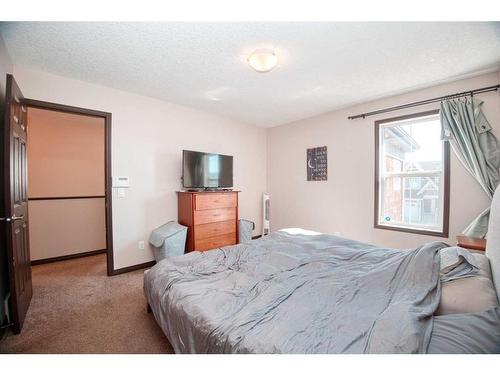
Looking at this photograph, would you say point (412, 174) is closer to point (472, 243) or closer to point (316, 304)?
point (472, 243)

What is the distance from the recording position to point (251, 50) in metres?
1.88

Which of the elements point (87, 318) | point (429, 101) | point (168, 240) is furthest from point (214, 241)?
point (429, 101)

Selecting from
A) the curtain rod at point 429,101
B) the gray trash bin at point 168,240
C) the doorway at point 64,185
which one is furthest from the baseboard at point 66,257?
the curtain rod at point 429,101

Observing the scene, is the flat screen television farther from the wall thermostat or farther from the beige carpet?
the beige carpet

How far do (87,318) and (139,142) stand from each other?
2.08m

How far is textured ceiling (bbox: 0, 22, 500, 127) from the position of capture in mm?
1617

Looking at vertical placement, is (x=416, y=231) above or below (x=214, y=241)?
above

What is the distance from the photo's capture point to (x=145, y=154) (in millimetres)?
3008

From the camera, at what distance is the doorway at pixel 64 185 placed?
10.5 feet

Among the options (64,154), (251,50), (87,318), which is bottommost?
(87,318)

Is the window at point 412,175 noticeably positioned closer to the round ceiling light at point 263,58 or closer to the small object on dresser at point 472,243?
the small object on dresser at point 472,243

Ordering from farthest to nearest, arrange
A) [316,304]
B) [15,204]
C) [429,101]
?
1. [429,101]
2. [15,204]
3. [316,304]

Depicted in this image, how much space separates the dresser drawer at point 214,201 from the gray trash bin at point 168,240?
1.30ft
